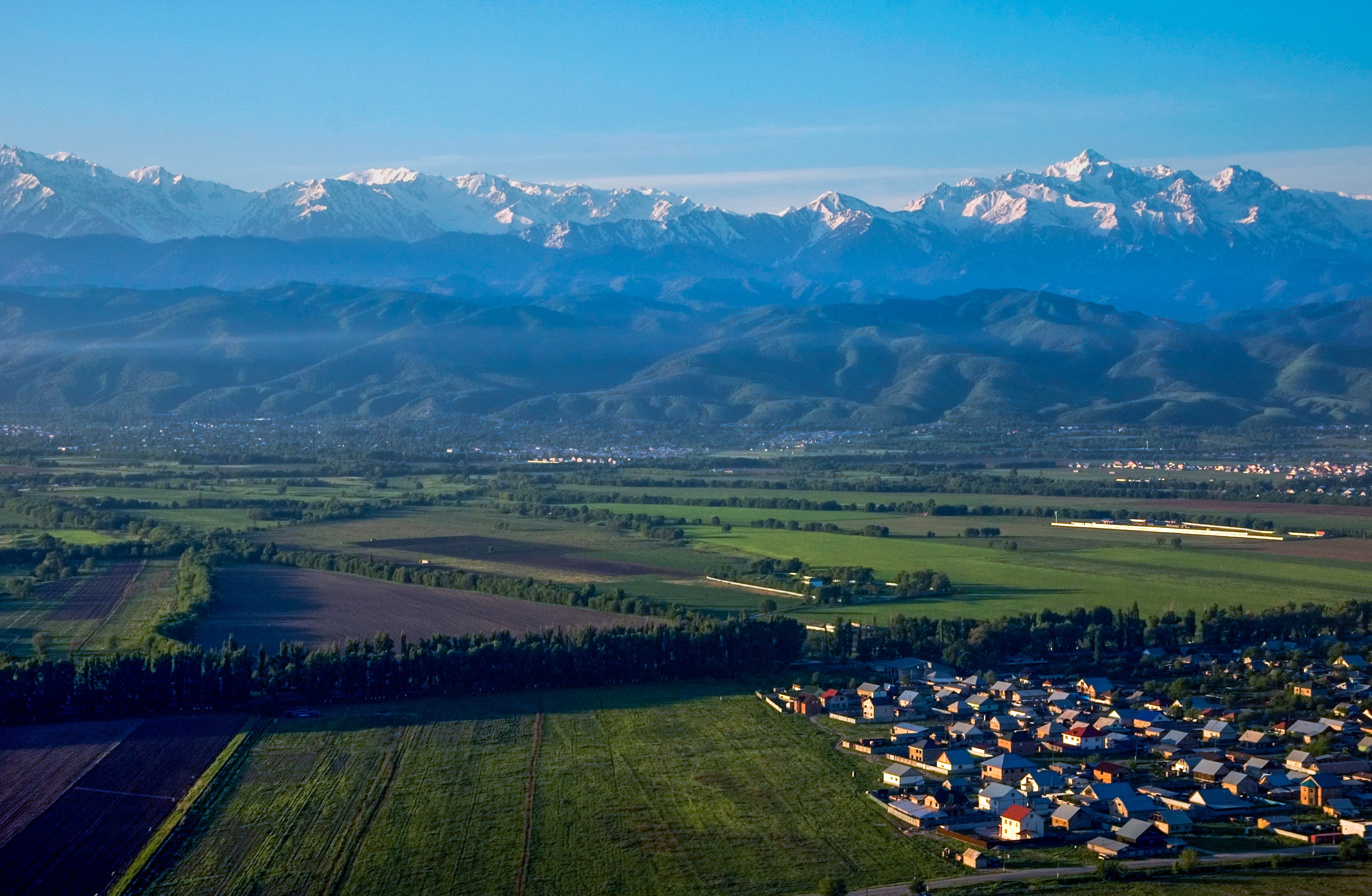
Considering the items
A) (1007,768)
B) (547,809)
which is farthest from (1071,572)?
(547,809)

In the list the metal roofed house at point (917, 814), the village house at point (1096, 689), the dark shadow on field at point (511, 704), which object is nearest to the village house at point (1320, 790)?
the metal roofed house at point (917, 814)

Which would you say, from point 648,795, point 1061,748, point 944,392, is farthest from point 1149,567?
point 944,392

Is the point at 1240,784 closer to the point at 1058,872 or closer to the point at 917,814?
the point at 1058,872

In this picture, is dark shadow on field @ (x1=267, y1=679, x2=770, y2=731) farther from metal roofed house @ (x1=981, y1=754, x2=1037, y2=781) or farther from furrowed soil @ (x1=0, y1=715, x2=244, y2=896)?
metal roofed house @ (x1=981, y1=754, x2=1037, y2=781)

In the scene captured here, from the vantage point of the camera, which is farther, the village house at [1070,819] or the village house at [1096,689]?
the village house at [1096,689]

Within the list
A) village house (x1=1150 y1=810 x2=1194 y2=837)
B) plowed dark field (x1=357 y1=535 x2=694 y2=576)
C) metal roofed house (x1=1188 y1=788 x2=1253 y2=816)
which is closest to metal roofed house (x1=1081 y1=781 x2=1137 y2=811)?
village house (x1=1150 y1=810 x2=1194 y2=837)

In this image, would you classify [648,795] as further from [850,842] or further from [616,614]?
[616,614]

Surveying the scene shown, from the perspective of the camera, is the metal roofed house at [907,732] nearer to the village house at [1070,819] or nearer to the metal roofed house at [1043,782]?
the metal roofed house at [1043,782]
